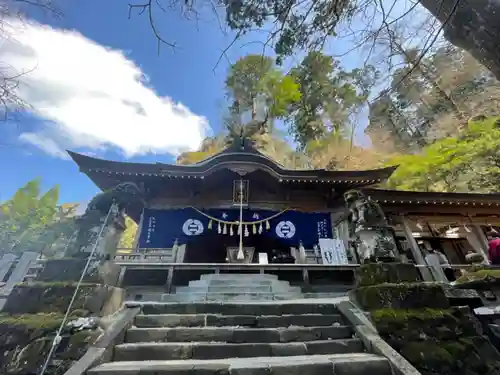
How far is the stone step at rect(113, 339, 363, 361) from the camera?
3.18 metres

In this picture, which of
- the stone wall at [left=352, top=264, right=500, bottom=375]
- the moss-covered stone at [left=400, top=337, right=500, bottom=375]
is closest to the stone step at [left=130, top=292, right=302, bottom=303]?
the stone wall at [left=352, top=264, right=500, bottom=375]

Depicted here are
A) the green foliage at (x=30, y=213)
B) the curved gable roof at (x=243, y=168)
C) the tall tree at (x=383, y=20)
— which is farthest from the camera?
the green foliage at (x=30, y=213)

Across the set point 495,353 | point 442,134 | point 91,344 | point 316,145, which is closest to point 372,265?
point 495,353

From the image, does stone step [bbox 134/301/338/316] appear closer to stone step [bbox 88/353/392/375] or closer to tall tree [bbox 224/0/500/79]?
stone step [bbox 88/353/392/375]

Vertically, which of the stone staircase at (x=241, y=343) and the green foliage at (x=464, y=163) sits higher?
the green foliage at (x=464, y=163)

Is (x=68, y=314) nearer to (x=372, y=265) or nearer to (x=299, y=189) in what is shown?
(x=372, y=265)

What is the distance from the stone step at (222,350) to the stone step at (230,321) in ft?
1.94

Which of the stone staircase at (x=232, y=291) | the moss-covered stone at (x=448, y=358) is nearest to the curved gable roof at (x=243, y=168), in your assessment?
the stone staircase at (x=232, y=291)

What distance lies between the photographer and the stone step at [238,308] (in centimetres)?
431

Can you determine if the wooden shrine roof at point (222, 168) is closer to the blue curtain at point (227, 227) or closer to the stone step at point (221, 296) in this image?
the blue curtain at point (227, 227)

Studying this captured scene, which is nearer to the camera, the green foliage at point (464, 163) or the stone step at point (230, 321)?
the stone step at point (230, 321)

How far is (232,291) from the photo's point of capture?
6.25 metres

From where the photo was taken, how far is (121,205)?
15.6 feet

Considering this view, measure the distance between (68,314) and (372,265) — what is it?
4468 mm
